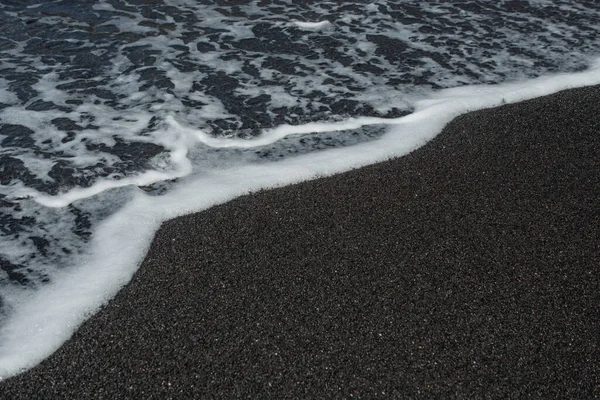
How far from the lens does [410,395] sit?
2.52 metres

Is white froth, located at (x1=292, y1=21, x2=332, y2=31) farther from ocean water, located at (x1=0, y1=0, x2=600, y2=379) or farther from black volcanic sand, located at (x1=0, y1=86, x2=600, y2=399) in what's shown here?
black volcanic sand, located at (x1=0, y1=86, x2=600, y2=399)

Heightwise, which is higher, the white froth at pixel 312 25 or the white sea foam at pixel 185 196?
the white froth at pixel 312 25

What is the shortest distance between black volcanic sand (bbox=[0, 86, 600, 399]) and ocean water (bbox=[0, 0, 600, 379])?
1.00 feet

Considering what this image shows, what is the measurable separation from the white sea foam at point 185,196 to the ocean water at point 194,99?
0.5 inches

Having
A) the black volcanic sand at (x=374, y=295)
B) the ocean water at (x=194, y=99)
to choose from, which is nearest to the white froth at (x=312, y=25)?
the ocean water at (x=194, y=99)

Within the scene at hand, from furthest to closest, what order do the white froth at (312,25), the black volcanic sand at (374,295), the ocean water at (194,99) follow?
1. the white froth at (312,25)
2. the ocean water at (194,99)
3. the black volcanic sand at (374,295)

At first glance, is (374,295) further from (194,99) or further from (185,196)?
(194,99)

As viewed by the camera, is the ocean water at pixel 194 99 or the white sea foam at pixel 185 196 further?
the ocean water at pixel 194 99

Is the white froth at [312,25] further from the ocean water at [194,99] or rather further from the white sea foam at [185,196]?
the white sea foam at [185,196]

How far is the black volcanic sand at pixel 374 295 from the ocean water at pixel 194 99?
1.00 ft

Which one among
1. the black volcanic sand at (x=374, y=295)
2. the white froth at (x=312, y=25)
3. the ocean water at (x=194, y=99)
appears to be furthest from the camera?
the white froth at (x=312, y=25)

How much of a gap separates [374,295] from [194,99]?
3.19m

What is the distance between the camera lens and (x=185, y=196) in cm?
402

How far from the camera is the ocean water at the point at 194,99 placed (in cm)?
360
